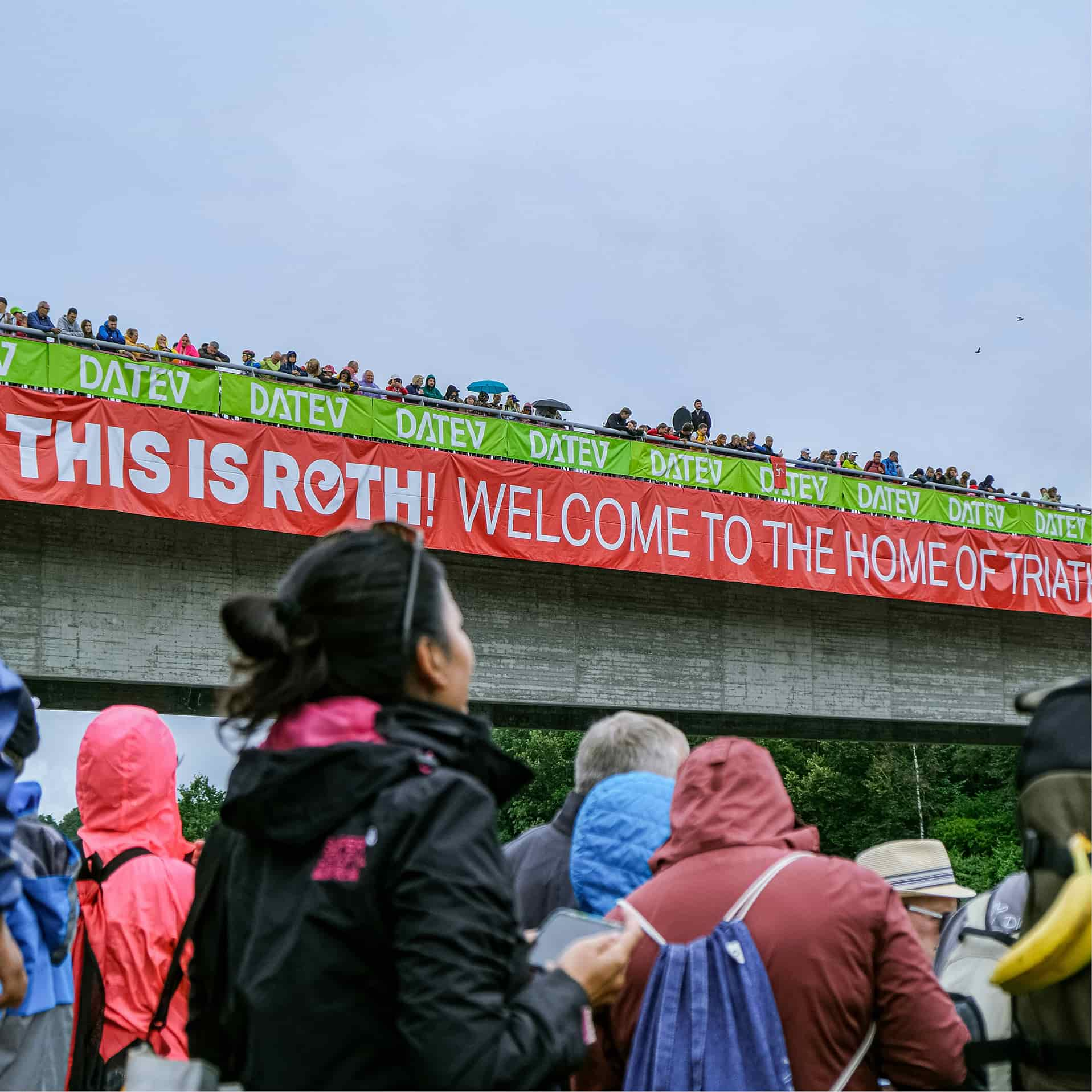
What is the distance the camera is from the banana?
2.30 m

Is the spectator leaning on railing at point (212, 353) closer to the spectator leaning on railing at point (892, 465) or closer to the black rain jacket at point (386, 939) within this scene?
the spectator leaning on railing at point (892, 465)

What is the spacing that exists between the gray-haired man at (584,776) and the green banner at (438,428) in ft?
40.6

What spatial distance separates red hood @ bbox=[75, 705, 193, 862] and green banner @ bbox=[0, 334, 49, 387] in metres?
10.1

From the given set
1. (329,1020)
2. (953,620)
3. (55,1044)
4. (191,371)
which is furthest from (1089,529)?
(329,1020)

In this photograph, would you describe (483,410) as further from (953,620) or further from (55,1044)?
(55,1044)

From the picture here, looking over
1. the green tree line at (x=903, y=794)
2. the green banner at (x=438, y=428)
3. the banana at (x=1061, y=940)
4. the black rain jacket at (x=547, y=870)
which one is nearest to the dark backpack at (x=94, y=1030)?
the black rain jacket at (x=547, y=870)

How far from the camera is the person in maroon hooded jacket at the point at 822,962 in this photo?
8.76ft

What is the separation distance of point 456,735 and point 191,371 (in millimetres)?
13677

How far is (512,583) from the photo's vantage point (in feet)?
60.2

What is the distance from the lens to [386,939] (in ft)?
5.87

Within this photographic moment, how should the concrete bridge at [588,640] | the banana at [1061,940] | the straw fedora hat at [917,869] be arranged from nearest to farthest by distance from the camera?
the banana at [1061,940]
the straw fedora hat at [917,869]
the concrete bridge at [588,640]

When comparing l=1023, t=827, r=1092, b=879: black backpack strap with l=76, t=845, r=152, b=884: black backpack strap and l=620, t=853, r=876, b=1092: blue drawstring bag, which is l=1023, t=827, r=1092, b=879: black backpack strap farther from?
l=76, t=845, r=152, b=884: black backpack strap

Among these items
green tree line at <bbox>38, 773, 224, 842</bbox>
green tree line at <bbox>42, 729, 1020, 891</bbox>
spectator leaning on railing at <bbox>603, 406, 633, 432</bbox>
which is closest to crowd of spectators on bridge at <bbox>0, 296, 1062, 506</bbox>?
spectator leaning on railing at <bbox>603, 406, 633, 432</bbox>

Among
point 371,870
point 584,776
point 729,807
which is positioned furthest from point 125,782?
point 371,870
